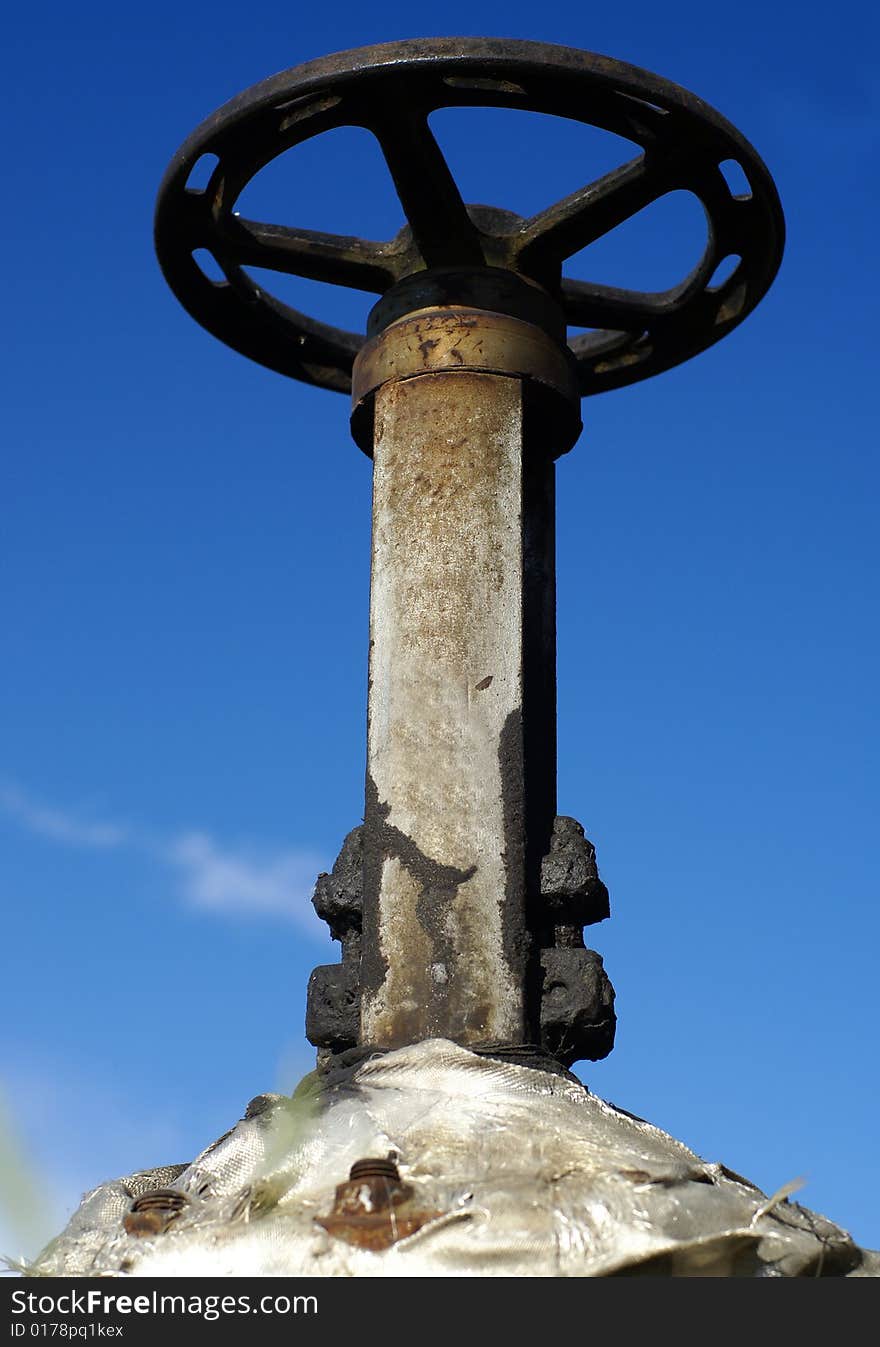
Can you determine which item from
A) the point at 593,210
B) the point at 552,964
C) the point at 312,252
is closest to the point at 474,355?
the point at 593,210

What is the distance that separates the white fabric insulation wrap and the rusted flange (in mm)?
2271

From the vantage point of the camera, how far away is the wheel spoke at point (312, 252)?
621 centimetres

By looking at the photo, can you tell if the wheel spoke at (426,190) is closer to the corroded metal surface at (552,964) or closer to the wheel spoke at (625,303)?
the wheel spoke at (625,303)

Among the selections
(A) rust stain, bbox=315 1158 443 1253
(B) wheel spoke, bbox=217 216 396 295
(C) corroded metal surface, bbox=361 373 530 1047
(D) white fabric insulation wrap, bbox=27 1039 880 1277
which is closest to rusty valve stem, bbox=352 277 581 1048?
(C) corroded metal surface, bbox=361 373 530 1047

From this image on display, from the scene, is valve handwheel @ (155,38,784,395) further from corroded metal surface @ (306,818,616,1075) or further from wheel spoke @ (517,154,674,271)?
corroded metal surface @ (306,818,616,1075)

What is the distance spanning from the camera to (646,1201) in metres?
3.79

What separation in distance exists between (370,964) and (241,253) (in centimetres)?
263

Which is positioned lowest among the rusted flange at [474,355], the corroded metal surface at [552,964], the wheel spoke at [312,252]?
the corroded metal surface at [552,964]

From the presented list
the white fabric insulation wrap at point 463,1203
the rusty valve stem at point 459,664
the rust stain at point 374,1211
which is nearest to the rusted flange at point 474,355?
the rusty valve stem at point 459,664

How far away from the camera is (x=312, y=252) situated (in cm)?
625

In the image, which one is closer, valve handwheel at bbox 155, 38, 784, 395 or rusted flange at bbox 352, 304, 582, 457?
valve handwheel at bbox 155, 38, 784, 395

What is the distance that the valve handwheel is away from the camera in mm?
5379

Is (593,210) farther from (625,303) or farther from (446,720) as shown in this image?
(446,720)

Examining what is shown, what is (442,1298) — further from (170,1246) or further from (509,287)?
(509,287)
